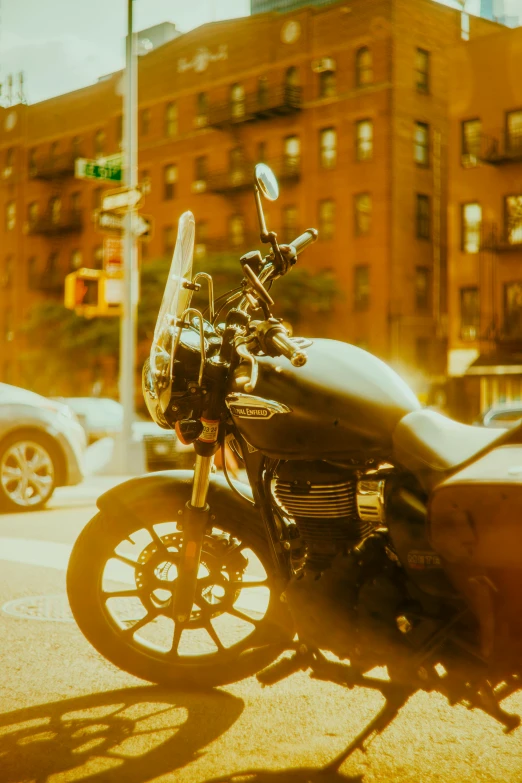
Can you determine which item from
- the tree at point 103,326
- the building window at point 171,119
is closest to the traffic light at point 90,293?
the tree at point 103,326

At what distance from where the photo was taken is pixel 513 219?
111ft

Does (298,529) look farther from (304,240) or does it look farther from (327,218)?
(327,218)

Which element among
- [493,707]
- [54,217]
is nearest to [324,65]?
[54,217]

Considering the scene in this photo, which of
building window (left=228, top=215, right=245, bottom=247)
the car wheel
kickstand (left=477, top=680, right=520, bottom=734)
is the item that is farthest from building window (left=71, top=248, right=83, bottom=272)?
kickstand (left=477, top=680, right=520, bottom=734)

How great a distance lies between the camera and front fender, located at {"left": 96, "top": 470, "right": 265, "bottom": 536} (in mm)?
3805

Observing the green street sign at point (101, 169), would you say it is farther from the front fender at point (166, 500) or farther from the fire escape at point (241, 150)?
the fire escape at point (241, 150)

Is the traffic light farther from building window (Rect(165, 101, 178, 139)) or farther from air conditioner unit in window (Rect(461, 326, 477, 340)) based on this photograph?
building window (Rect(165, 101, 178, 139))

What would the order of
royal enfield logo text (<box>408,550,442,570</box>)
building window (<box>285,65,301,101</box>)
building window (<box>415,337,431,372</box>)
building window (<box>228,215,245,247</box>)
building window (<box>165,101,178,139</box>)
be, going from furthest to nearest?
building window (<box>165,101,178,139</box>) < building window (<box>228,215,245,247</box>) < building window (<box>285,65,301,101</box>) < building window (<box>415,337,431,372</box>) < royal enfield logo text (<box>408,550,442,570</box>)

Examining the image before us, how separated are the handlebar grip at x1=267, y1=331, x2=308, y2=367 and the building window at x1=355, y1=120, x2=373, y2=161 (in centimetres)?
3621

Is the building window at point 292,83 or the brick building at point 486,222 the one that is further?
the building window at point 292,83

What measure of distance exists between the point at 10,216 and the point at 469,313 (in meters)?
30.2

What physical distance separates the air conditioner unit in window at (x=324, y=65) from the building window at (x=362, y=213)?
533 cm

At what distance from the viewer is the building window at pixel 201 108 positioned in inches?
1761

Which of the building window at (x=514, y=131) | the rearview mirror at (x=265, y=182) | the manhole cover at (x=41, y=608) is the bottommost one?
the manhole cover at (x=41, y=608)
